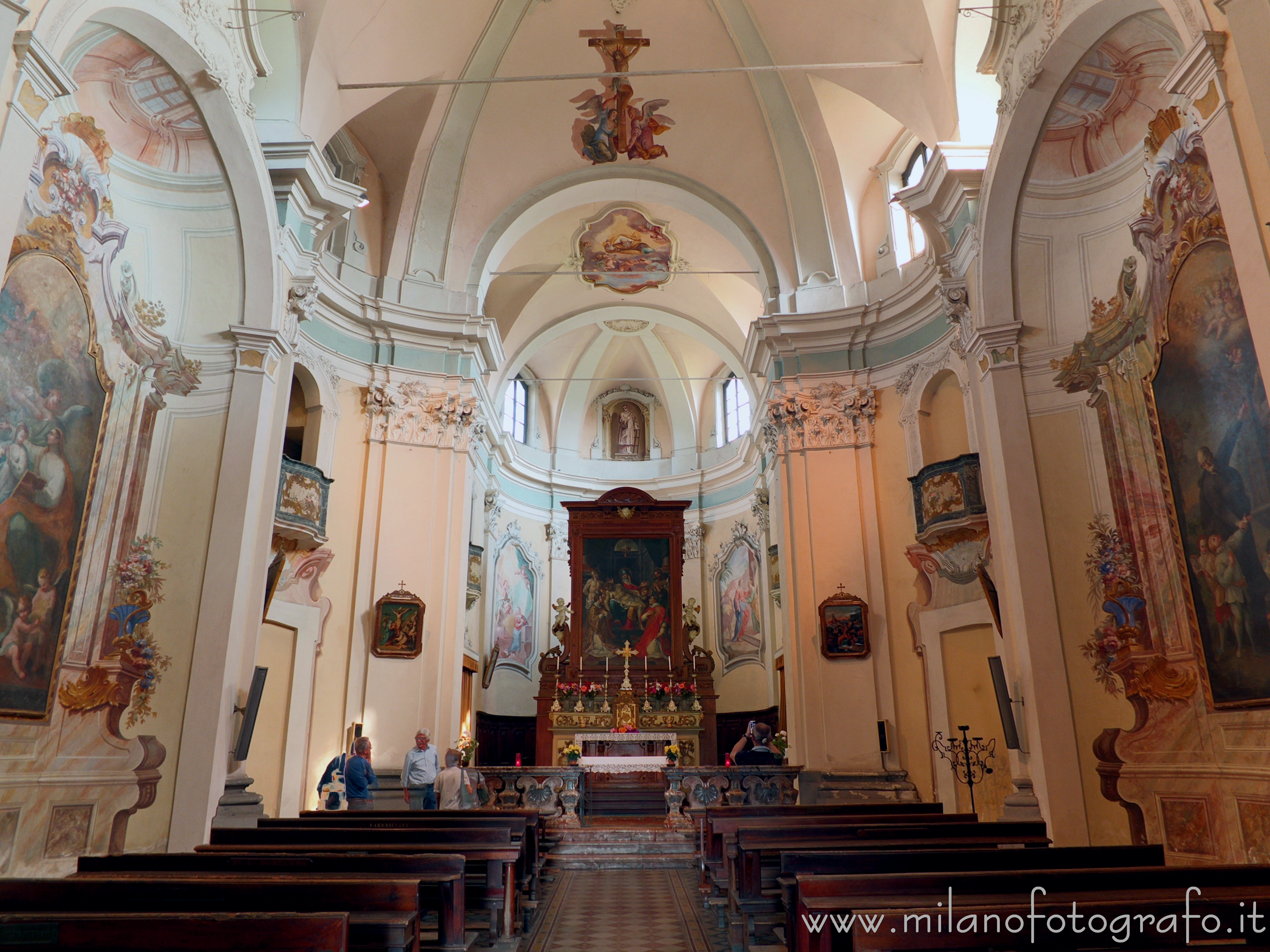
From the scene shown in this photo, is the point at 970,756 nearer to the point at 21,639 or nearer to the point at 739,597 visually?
the point at 739,597

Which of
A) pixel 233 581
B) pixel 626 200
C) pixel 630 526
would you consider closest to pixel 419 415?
pixel 626 200

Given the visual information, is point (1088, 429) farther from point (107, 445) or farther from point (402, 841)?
point (107, 445)

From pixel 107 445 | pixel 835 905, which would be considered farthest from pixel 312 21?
pixel 835 905

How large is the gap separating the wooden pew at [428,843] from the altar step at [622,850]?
14.1ft

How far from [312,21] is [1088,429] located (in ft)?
32.8

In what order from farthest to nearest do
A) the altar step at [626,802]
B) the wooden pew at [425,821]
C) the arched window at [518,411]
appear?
the arched window at [518,411]
the altar step at [626,802]
the wooden pew at [425,821]

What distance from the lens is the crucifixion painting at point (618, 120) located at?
1460 centimetres

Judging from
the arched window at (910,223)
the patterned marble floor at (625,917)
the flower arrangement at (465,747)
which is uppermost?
the arched window at (910,223)

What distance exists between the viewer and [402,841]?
6113 millimetres

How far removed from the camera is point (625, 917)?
24.5 feet

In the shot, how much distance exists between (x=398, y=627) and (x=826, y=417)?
25.1 ft

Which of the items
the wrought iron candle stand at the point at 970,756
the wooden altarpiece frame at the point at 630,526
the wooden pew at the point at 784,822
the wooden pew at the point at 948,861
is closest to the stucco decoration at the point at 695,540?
the wooden altarpiece frame at the point at 630,526

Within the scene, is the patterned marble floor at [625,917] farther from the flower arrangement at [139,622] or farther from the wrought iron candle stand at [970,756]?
the flower arrangement at [139,622]

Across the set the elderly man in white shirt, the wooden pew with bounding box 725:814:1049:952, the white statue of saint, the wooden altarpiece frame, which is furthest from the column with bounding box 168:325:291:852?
the white statue of saint
